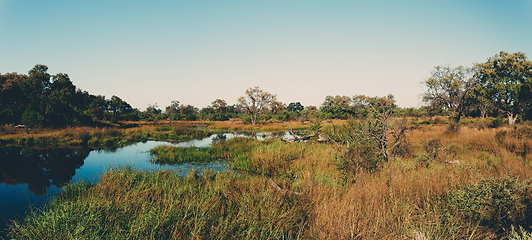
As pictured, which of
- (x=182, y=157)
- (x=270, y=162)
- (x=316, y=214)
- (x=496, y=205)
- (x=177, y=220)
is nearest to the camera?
(x=496, y=205)

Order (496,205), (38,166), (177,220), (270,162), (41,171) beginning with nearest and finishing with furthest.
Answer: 1. (496,205)
2. (177,220)
3. (270,162)
4. (41,171)
5. (38,166)

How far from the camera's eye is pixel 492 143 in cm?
1132

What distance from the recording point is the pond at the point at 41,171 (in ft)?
25.3

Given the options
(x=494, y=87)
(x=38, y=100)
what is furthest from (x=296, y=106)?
(x=38, y=100)

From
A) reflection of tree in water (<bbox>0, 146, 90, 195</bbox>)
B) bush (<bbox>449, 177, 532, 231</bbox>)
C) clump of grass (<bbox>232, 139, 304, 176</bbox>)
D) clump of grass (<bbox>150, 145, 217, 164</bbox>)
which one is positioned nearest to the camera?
bush (<bbox>449, 177, 532, 231</bbox>)

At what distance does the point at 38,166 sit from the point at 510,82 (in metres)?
48.8

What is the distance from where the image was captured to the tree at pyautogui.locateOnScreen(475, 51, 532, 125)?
1057 inches

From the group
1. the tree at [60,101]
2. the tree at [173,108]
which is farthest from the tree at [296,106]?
the tree at [60,101]

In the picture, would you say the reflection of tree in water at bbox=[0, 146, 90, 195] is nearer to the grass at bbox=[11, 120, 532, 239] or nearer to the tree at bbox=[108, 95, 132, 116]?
the grass at bbox=[11, 120, 532, 239]

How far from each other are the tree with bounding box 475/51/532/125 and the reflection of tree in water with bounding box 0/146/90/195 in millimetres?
43221

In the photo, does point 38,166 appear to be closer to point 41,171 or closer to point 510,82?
point 41,171

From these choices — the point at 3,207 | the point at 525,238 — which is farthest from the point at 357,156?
the point at 3,207

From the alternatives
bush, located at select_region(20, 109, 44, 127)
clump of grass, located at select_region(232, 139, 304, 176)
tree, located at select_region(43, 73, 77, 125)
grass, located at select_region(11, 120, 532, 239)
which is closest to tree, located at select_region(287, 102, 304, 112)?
tree, located at select_region(43, 73, 77, 125)

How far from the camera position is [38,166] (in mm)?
12492
